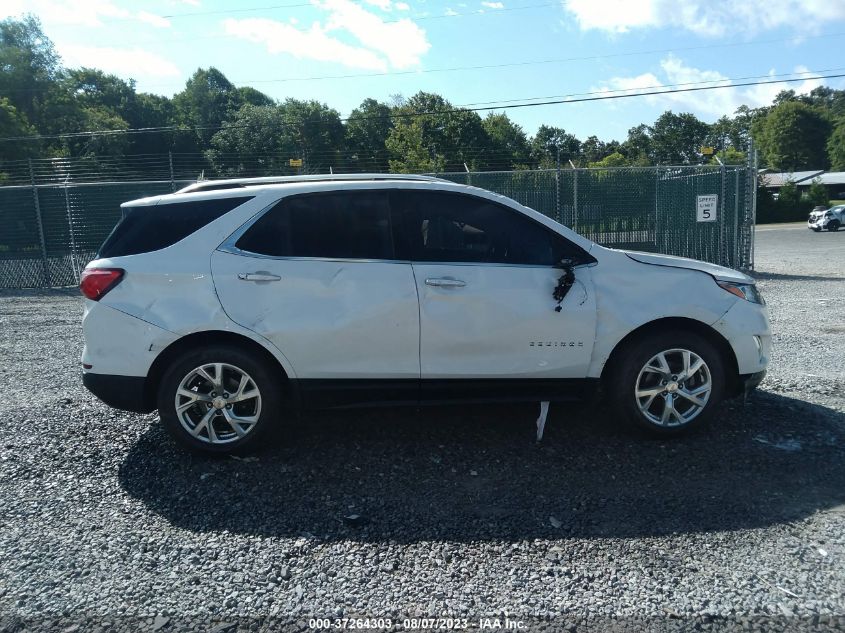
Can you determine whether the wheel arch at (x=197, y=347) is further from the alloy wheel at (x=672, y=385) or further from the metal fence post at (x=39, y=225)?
the metal fence post at (x=39, y=225)

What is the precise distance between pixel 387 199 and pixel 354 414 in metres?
1.81

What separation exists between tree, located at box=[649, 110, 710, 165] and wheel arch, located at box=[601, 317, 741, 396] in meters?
77.4

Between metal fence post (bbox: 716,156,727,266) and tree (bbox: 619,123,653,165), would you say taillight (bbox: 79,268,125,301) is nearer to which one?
metal fence post (bbox: 716,156,727,266)

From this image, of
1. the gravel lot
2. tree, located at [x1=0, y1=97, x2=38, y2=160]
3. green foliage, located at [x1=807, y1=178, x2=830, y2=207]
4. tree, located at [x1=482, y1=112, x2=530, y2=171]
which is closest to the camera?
the gravel lot

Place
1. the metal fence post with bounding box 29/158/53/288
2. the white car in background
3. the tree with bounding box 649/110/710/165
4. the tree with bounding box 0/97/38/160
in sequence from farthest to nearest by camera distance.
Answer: the tree with bounding box 649/110/710/165, the white car in background, the tree with bounding box 0/97/38/160, the metal fence post with bounding box 29/158/53/288

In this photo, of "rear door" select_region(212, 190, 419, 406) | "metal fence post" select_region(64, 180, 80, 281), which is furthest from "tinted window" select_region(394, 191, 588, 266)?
"metal fence post" select_region(64, 180, 80, 281)

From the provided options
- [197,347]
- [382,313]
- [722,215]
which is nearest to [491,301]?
[382,313]

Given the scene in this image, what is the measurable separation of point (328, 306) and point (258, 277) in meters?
0.51

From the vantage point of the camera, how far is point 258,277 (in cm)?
460

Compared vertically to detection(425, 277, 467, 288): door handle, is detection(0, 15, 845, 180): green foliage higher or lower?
higher

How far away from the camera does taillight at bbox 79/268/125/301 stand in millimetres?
4586

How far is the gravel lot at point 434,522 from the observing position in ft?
10.1

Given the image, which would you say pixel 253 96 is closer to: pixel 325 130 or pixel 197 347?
pixel 325 130

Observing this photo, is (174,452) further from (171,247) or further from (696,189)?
(696,189)
